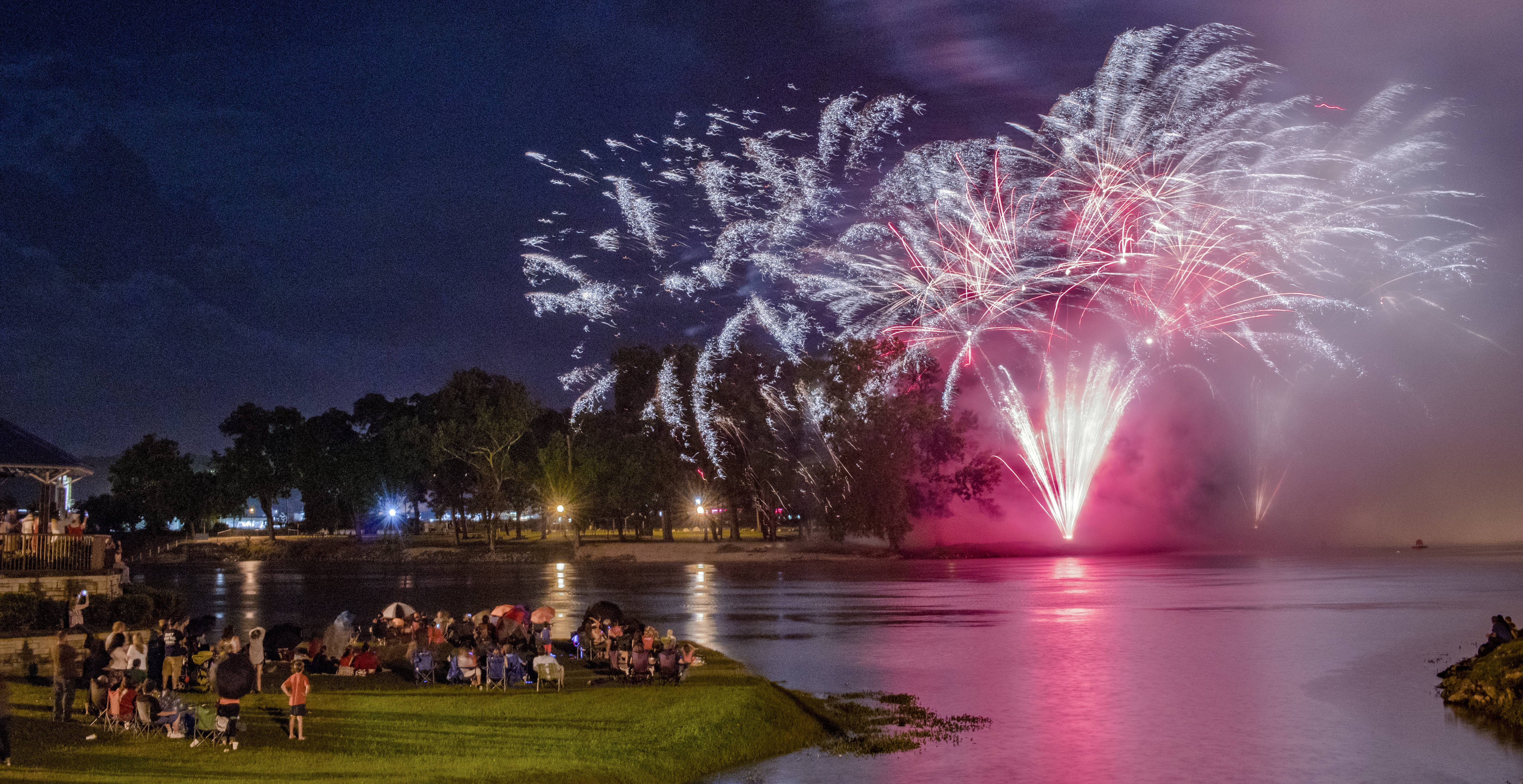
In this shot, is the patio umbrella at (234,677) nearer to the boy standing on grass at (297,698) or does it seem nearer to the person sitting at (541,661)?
the boy standing on grass at (297,698)

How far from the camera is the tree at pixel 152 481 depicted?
128750 mm

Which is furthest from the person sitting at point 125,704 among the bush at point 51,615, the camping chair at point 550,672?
the bush at point 51,615

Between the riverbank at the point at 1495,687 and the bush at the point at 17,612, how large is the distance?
3341 centimetres

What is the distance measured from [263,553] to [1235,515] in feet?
321

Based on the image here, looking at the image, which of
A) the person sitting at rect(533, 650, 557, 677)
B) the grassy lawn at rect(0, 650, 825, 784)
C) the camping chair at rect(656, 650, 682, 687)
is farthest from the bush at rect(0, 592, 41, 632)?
the camping chair at rect(656, 650, 682, 687)

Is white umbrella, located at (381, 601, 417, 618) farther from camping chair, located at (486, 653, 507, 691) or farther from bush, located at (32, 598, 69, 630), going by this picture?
camping chair, located at (486, 653, 507, 691)

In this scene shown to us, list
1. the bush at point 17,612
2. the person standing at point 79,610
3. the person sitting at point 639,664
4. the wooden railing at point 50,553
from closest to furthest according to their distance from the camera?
the person sitting at point 639,664
the person standing at point 79,610
the bush at point 17,612
the wooden railing at point 50,553

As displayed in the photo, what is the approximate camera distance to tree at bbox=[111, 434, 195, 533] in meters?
129

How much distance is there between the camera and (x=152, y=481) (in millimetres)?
129625

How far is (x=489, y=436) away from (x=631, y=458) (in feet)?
47.8

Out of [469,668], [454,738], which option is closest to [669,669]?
[469,668]

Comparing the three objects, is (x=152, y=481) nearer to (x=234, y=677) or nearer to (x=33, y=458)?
(x=33, y=458)

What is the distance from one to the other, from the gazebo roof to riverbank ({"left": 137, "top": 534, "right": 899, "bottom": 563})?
59.3 metres

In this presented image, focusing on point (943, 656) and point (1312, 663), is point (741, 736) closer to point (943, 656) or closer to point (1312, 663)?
point (943, 656)
